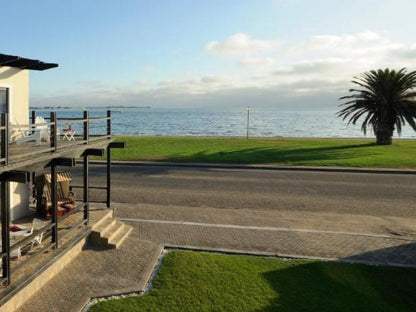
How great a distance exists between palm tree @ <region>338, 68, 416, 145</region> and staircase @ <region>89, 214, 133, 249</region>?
27.7 meters

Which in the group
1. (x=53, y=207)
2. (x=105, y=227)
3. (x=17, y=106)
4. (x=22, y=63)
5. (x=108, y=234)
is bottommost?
(x=108, y=234)

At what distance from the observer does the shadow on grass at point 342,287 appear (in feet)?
28.1

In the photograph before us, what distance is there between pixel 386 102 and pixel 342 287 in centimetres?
3066

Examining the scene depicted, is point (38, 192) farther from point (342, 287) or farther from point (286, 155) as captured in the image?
point (286, 155)

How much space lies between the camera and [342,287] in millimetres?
A: 9445

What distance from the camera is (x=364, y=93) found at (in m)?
38.0

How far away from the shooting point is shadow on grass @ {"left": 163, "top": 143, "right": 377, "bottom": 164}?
28.9 meters

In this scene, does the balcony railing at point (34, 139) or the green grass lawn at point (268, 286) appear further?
the green grass lawn at point (268, 286)

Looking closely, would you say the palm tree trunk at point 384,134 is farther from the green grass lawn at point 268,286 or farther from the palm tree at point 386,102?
the green grass lawn at point 268,286

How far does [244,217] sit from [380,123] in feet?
86.5

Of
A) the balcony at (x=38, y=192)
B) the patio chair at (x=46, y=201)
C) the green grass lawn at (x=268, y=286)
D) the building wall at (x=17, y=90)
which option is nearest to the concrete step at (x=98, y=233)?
the balcony at (x=38, y=192)

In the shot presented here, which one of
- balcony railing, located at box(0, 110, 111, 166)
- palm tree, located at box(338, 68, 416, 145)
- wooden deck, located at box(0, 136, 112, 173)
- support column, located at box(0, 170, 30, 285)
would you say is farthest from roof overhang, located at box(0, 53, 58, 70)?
palm tree, located at box(338, 68, 416, 145)

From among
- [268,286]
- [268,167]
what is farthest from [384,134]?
[268,286]

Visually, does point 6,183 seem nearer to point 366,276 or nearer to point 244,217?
point 366,276
